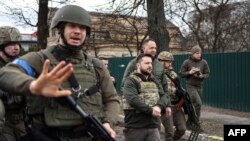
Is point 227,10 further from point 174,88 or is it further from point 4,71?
point 4,71

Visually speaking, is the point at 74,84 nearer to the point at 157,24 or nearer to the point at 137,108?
the point at 137,108

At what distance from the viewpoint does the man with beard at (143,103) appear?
6.03 m

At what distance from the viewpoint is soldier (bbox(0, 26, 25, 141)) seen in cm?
485

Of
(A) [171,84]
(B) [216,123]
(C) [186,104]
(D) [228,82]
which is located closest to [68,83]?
(A) [171,84]

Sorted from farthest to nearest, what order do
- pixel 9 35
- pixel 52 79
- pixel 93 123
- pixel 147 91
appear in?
pixel 147 91
pixel 9 35
pixel 93 123
pixel 52 79

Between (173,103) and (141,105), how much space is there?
2.54m

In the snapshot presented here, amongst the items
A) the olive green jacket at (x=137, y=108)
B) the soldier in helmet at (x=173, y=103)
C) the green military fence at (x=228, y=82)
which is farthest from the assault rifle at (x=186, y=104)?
the green military fence at (x=228, y=82)

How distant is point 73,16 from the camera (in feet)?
11.6

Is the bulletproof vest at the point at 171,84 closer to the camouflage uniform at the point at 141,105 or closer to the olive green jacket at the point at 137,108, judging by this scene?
the olive green jacket at the point at 137,108

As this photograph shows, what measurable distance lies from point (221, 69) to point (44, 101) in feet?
44.4

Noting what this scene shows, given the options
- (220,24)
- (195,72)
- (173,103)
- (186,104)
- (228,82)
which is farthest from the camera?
(220,24)

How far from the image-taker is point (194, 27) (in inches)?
1300

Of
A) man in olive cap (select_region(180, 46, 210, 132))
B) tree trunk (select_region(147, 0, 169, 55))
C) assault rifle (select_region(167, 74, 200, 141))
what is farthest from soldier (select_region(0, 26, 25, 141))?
tree trunk (select_region(147, 0, 169, 55))

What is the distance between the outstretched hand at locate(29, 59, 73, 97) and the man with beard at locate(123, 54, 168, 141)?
3.38m
